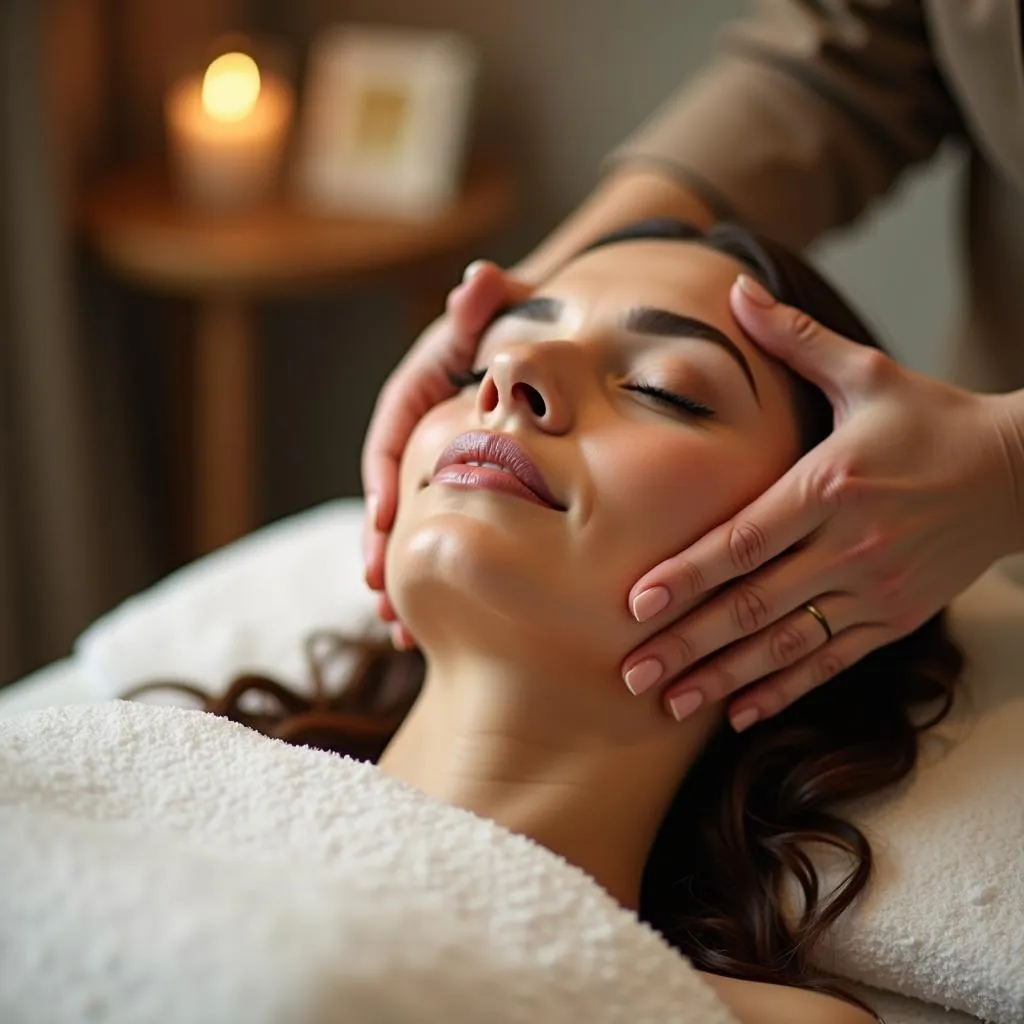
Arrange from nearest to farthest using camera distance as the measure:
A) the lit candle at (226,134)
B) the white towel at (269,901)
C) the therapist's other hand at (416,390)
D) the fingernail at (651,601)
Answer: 1. the white towel at (269,901)
2. the fingernail at (651,601)
3. the therapist's other hand at (416,390)
4. the lit candle at (226,134)

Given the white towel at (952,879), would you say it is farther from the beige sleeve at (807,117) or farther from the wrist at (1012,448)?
the beige sleeve at (807,117)

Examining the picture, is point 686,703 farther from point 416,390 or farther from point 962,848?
point 416,390

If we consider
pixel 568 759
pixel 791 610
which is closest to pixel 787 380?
pixel 791 610

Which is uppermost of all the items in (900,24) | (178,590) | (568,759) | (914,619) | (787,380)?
(900,24)

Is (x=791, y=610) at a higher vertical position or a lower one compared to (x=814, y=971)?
higher

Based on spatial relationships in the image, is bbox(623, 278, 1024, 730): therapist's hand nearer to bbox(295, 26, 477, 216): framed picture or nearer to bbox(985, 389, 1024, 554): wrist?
bbox(985, 389, 1024, 554): wrist

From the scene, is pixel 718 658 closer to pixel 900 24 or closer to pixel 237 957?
pixel 237 957

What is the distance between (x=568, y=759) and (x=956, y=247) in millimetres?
1225

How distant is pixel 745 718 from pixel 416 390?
413mm

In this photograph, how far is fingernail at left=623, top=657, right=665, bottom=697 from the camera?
0.99m

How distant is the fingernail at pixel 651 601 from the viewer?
96 cm

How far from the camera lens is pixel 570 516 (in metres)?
0.99

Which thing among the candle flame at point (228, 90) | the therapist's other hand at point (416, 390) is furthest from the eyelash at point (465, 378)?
the candle flame at point (228, 90)

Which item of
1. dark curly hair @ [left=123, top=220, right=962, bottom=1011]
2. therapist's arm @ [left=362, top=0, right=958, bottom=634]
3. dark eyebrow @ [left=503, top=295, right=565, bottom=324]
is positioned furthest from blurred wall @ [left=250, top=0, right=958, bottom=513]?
dark eyebrow @ [left=503, top=295, right=565, bottom=324]
